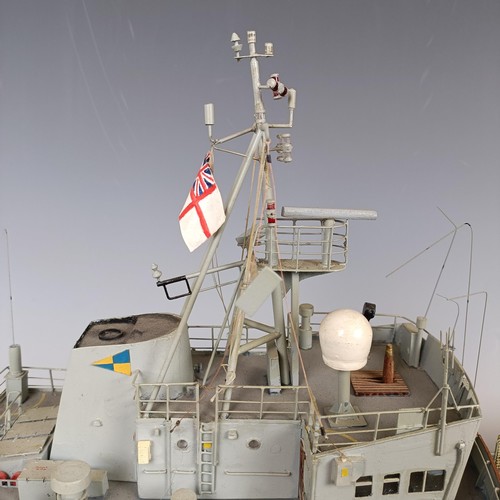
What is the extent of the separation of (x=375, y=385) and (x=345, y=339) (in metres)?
2.05

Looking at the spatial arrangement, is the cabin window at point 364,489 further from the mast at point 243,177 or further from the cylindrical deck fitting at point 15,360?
Result: the cylindrical deck fitting at point 15,360

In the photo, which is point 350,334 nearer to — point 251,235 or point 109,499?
point 251,235

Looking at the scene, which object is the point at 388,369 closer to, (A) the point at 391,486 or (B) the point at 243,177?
(A) the point at 391,486

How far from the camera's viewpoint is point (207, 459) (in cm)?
805

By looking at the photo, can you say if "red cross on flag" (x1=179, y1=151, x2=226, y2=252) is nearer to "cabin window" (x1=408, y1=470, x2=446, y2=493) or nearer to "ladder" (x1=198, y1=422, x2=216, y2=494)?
"ladder" (x1=198, y1=422, x2=216, y2=494)

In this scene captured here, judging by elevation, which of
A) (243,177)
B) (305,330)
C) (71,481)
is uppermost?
(243,177)

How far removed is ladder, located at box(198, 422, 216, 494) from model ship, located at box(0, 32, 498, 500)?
0.8 inches

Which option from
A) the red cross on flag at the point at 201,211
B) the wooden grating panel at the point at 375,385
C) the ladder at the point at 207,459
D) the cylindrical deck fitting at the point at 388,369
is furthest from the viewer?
the cylindrical deck fitting at the point at 388,369

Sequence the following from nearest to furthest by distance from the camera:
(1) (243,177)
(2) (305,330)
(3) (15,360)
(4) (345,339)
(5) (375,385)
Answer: (4) (345,339)
(1) (243,177)
(5) (375,385)
(2) (305,330)
(3) (15,360)

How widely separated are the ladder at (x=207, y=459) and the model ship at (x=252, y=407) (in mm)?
20

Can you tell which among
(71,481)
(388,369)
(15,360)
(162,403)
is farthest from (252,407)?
(15,360)

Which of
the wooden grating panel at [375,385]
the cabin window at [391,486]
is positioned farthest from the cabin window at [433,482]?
the wooden grating panel at [375,385]

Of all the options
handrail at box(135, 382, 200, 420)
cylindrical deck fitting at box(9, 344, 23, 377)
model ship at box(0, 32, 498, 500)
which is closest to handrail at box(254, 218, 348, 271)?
model ship at box(0, 32, 498, 500)

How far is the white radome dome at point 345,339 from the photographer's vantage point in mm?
7305
